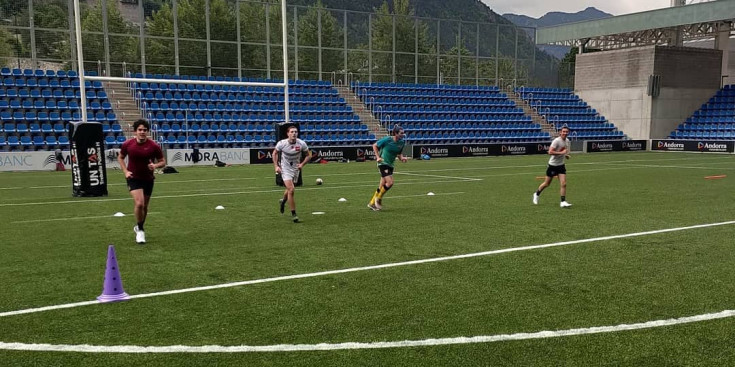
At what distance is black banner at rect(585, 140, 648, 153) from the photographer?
39.2 meters

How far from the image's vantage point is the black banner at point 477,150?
33.5m

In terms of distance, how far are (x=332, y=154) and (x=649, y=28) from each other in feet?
83.4

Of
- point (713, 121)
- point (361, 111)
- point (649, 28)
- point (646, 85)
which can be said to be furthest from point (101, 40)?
point (713, 121)

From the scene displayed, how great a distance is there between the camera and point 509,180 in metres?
19.8

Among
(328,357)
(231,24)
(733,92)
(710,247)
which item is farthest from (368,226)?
(733,92)

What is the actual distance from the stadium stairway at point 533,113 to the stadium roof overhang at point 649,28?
5661 millimetres

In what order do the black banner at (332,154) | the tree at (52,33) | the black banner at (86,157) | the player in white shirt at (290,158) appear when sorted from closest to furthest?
the player in white shirt at (290,158)
the black banner at (86,157)
the black banner at (332,154)
the tree at (52,33)

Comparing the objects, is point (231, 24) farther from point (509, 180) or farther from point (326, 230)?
point (326, 230)

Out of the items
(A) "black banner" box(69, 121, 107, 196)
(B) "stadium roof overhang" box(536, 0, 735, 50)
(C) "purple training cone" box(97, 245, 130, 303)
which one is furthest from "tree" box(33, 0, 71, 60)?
(B) "stadium roof overhang" box(536, 0, 735, 50)

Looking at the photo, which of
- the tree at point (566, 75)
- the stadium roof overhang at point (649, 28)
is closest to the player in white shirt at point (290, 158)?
the stadium roof overhang at point (649, 28)

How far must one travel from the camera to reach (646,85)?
4138 centimetres

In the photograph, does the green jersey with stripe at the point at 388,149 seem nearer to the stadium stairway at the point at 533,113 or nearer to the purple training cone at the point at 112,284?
the purple training cone at the point at 112,284

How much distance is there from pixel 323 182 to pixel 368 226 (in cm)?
880

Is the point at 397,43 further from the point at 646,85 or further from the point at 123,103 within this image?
the point at 123,103
